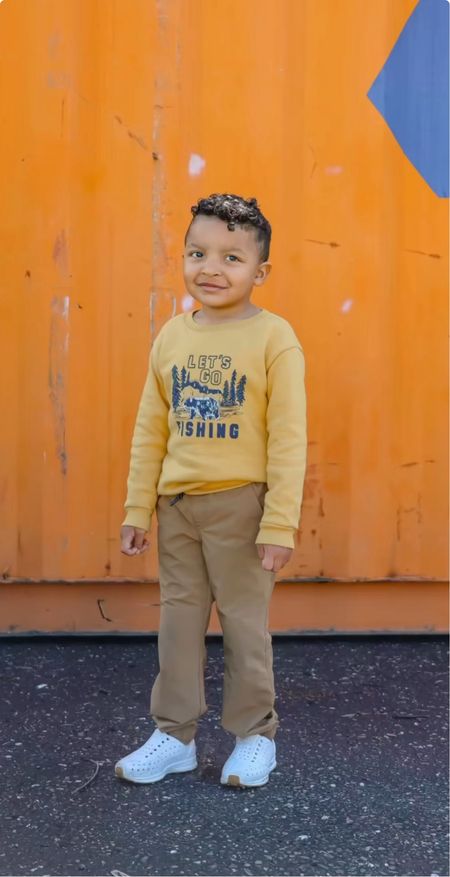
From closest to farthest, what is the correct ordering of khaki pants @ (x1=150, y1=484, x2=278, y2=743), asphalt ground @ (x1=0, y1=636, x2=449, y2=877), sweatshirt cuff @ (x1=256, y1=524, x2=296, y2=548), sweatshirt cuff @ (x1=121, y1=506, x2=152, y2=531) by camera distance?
asphalt ground @ (x1=0, y1=636, x2=449, y2=877) → sweatshirt cuff @ (x1=256, y1=524, x2=296, y2=548) → khaki pants @ (x1=150, y1=484, x2=278, y2=743) → sweatshirt cuff @ (x1=121, y1=506, x2=152, y2=531)

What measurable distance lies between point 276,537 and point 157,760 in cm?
71

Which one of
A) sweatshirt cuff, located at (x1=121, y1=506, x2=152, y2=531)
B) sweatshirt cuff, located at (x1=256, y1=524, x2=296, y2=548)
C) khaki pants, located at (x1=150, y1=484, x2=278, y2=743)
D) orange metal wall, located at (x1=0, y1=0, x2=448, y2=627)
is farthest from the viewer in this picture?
orange metal wall, located at (x1=0, y1=0, x2=448, y2=627)

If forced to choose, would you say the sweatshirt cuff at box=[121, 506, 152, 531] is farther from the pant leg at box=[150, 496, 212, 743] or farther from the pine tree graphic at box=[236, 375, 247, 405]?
the pine tree graphic at box=[236, 375, 247, 405]

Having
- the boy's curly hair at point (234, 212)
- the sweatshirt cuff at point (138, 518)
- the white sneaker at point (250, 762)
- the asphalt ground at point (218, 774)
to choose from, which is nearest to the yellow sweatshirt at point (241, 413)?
the sweatshirt cuff at point (138, 518)

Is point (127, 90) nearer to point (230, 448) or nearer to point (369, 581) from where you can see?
point (230, 448)

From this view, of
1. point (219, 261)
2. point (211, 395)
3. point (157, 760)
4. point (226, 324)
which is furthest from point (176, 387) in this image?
point (157, 760)

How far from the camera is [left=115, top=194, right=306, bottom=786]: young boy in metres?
2.82

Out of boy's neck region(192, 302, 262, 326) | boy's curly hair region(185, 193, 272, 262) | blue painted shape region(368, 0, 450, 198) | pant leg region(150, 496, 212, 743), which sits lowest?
pant leg region(150, 496, 212, 743)

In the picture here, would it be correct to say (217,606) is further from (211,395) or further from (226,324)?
(226,324)

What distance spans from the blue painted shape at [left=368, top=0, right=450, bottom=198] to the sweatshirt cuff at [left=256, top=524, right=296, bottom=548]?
1.77 metres

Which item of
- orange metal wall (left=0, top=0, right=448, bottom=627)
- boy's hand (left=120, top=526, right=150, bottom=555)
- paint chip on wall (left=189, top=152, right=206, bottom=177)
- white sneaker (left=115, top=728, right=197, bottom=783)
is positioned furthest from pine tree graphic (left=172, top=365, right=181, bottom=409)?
paint chip on wall (left=189, top=152, right=206, bottom=177)

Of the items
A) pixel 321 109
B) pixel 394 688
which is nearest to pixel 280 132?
pixel 321 109

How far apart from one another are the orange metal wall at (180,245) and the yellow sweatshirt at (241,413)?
1.04 metres

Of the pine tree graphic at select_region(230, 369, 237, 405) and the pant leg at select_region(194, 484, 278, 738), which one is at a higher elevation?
the pine tree graphic at select_region(230, 369, 237, 405)
